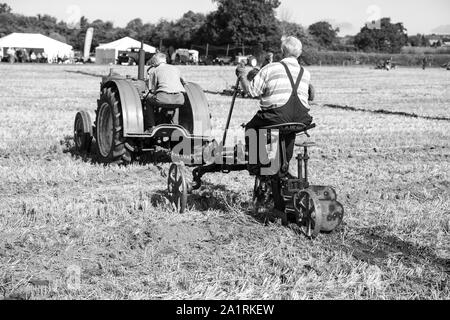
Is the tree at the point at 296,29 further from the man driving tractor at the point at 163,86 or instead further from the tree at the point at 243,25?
the man driving tractor at the point at 163,86

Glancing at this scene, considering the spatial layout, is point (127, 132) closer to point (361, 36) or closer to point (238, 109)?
point (238, 109)

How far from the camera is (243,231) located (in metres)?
5.53

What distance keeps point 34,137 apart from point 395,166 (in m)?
5.93

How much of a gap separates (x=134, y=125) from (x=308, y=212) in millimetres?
3498

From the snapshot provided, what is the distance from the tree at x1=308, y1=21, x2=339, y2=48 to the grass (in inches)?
3787

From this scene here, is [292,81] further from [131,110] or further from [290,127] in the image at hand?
[131,110]

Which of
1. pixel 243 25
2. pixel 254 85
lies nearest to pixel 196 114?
pixel 254 85

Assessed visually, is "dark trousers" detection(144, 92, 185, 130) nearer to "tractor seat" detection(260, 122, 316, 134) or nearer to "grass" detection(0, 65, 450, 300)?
"grass" detection(0, 65, 450, 300)

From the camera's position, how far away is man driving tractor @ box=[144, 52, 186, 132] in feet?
26.9

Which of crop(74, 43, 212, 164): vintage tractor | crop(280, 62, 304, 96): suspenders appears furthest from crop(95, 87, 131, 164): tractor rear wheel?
crop(280, 62, 304, 96): suspenders

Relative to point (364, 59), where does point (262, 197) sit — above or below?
→ below

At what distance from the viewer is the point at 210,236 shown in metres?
5.40

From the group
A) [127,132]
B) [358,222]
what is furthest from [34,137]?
[358,222]
